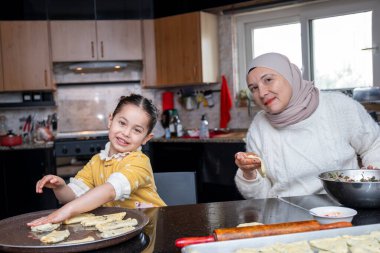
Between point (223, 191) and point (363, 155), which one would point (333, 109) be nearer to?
point (363, 155)

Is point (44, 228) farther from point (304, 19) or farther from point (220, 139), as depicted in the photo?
point (304, 19)

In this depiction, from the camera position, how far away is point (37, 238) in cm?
113

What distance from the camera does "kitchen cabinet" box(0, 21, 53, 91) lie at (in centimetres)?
445

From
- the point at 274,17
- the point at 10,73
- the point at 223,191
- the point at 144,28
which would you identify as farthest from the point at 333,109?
the point at 10,73

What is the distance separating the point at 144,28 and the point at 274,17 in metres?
1.38

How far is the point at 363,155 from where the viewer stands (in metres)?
1.91

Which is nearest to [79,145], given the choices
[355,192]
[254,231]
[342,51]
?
[342,51]

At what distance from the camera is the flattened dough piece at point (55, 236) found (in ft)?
3.53

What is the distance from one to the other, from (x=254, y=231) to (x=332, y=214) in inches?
11.8

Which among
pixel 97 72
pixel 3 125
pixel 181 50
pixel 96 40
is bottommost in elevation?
pixel 3 125

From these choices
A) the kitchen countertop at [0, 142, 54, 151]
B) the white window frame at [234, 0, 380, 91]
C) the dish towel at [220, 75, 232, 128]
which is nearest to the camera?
the white window frame at [234, 0, 380, 91]

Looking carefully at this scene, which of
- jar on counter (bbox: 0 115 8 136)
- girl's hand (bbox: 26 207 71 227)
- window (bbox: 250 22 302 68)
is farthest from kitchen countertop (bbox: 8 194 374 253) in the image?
jar on counter (bbox: 0 115 8 136)

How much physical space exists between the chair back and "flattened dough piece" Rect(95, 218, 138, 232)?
753 millimetres

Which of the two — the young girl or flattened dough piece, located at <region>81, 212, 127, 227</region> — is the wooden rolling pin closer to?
flattened dough piece, located at <region>81, 212, 127, 227</region>
